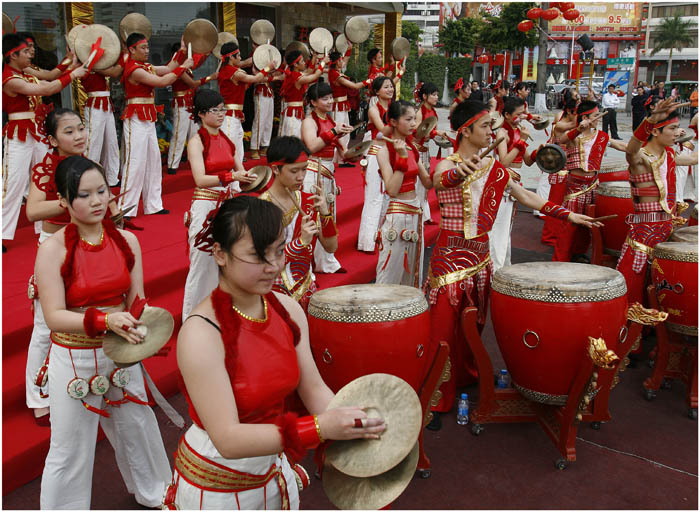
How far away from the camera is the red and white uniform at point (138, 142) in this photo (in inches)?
221

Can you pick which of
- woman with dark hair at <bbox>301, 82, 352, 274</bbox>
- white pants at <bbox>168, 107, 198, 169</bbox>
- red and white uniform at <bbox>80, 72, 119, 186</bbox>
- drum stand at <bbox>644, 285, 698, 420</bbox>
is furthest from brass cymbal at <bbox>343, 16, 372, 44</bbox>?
drum stand at <bbox>644, 285, 698, 420</bbox>

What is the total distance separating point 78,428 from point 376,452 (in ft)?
4.75

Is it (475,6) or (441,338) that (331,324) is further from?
(475,6)

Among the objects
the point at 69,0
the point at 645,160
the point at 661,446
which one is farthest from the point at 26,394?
the point at 69,0

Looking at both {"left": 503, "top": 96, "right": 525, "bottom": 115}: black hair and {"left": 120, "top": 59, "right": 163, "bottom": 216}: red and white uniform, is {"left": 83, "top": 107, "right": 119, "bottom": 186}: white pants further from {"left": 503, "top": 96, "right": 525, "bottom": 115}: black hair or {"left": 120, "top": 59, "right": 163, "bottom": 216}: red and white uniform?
{"left": 503, "top": 96, "right": 525, "bottom": 115}: black hair

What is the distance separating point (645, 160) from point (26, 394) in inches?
161

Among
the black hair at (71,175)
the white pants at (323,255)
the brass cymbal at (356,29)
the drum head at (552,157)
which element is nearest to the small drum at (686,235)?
the drum head at (552,157)

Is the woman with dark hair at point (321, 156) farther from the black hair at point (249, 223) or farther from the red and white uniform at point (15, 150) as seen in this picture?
the black hair at point (249, 223)

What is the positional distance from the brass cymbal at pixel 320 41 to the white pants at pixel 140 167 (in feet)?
11.2

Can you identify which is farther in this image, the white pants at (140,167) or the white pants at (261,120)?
the white pants at (261,120)

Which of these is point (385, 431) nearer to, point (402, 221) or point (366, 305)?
point (366, 305)

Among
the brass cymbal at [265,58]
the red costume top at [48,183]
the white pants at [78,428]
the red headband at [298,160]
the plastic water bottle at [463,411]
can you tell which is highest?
the brass cymbal at [265,58]

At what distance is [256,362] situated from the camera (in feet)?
5.26

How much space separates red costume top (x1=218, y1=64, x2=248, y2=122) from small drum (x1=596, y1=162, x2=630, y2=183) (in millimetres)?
3993
